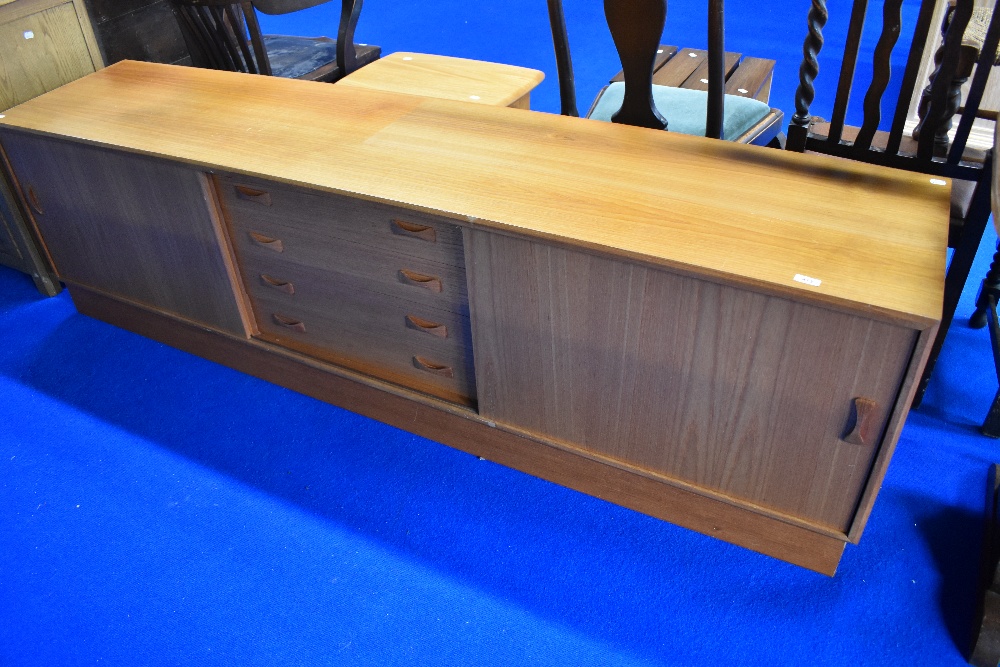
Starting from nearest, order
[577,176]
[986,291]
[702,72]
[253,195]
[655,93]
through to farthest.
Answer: [577,176] → [253,195] → [986,291] → [655,93] → [702,72]

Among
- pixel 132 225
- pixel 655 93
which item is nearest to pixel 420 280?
pixel 132 225

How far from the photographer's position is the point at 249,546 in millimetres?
1784

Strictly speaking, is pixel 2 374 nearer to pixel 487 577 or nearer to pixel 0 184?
pixel 0 184

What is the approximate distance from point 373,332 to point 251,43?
1159mm

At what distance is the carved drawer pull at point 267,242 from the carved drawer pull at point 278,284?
0.10 meters

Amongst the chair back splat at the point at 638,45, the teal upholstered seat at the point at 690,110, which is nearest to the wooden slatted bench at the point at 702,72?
the teal upholstered seat at the point at 690,110

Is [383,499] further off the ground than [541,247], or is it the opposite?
[541,247]

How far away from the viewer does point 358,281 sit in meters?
1.85

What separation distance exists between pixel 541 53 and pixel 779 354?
127 inches

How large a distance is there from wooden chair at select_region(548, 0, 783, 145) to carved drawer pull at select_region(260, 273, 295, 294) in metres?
0.87

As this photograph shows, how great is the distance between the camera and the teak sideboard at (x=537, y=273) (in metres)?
1.36

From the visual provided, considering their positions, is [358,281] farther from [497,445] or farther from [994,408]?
[994,408]

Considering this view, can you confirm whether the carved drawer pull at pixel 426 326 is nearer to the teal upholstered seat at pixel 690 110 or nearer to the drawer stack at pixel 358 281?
the drawer stack at pixel 358 281

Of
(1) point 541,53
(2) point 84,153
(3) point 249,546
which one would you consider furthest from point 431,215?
(1) point 541,53
